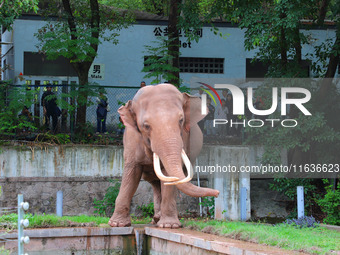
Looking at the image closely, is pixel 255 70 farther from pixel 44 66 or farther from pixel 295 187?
pixel 295 187

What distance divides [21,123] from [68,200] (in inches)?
109

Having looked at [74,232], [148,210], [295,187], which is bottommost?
[148,210]

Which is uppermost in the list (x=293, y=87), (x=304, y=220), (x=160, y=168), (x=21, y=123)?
(x=293, y=87)

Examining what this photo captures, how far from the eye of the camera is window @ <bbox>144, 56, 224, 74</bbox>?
86.0 feet

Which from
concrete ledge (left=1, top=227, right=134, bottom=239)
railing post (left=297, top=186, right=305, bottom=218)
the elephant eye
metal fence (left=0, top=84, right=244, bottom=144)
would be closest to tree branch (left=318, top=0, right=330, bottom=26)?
metal fence (left=0, top=84, right=244, bottom=144)

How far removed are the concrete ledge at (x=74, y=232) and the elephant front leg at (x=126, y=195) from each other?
2.03 feet

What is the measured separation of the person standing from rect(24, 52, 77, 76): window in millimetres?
6549

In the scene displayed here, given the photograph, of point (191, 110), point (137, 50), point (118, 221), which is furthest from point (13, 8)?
point (137, 50)

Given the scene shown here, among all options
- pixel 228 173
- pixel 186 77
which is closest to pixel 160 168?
pixel 228 173

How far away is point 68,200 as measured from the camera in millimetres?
17438

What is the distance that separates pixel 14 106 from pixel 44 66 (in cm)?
787

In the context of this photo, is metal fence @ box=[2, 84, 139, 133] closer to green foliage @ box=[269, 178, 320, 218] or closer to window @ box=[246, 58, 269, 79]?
green foliage @ box=[269, 178, 320, 218]

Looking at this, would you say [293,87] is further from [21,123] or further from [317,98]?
[21,123]

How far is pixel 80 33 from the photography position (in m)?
19.3
